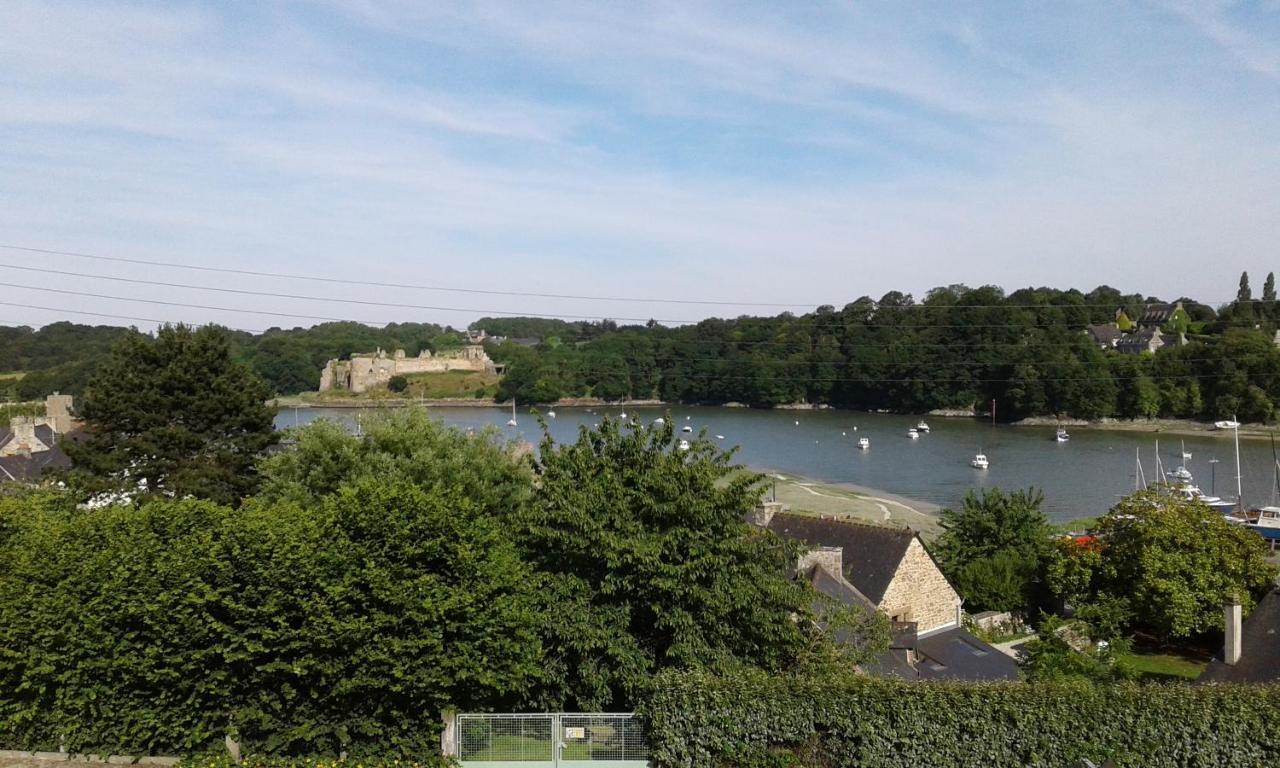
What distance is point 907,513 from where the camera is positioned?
45.5 m

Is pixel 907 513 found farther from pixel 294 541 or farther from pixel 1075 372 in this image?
pixel 1075 372

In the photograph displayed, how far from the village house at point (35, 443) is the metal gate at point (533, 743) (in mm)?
24139

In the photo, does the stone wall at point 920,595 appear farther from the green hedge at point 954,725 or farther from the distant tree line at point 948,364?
the distant tree line at point 948,364

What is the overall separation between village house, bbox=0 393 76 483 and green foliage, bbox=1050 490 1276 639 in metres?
29.9

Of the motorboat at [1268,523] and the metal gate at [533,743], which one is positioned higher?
the metal gate at [533,743]

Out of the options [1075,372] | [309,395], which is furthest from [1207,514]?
[309,395]

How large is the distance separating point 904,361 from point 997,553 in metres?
75.2

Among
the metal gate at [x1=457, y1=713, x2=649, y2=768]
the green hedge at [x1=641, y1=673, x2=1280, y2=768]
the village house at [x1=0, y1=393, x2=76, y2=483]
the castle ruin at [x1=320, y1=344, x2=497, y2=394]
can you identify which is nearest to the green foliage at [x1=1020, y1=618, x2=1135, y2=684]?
the green hedge at [x1=641, y1=673, x2=1280, y2=768]

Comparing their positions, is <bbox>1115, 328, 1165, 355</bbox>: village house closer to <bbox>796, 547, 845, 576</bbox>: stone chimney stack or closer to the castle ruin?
the castle ruin

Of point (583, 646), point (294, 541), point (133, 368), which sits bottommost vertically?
point (583, 646)

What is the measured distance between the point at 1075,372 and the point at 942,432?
608 inches

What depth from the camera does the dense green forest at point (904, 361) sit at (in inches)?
3349

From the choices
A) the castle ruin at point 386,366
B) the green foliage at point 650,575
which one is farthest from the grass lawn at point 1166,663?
the castle ruin at point 386,366

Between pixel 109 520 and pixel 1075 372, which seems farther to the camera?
pixel 1075 372
